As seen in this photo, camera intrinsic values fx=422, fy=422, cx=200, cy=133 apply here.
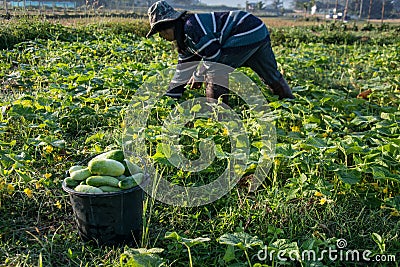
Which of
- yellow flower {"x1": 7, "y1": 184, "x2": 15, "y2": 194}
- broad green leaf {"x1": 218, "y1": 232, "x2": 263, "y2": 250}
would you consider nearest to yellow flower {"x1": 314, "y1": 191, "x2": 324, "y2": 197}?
broad green leaf {"x1": 218, "y1": 232, "x2": 263, "y2": 250}

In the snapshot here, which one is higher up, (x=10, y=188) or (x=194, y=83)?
(x=194, y=83)

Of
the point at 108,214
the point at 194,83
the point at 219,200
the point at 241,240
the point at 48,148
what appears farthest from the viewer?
the point at 194,83

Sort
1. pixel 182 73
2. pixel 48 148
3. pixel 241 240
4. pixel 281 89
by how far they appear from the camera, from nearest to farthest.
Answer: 1. pixel 241 240
2. pixel 48 148
3. pixel 182 73
4. pixel 281 89

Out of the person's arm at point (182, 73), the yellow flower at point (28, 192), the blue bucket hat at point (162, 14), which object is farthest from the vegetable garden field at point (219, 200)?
the blue bucket hat at point (162, 14)

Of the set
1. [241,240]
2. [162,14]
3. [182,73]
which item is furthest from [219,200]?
[182,73]

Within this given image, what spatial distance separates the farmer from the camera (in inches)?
130

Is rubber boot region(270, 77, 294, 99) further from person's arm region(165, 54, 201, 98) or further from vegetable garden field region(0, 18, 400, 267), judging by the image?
person's arm region(165, 54, 201, 98)

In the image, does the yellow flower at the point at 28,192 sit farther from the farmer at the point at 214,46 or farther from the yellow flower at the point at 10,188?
the farmer at the point at 214,46

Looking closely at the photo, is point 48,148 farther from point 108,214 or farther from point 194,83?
point 194,83

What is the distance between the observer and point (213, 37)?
10.9 ft

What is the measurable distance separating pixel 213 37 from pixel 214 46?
0.25 ft

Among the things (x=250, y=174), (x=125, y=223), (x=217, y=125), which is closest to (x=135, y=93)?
(x=217, y=125)

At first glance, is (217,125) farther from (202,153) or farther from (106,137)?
(106,137)

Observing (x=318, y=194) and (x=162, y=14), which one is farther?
(x=162, y=14)
